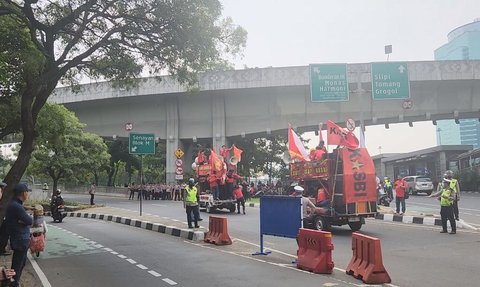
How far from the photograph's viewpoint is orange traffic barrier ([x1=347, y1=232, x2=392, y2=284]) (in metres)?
7.60

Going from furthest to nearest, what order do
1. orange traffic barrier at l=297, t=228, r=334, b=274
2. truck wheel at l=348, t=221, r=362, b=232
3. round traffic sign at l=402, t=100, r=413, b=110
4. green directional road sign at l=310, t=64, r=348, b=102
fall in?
round traffic sign at l=402, t=100, r=413, b=110 → green directional road sign at l=310, t=64, r=348, b=102 → truck wheel at l=348, t=221, r=362, b=232 → orange traffic barrier at l=297, t=228, r=334, b=274

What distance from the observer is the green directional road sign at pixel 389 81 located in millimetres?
20047

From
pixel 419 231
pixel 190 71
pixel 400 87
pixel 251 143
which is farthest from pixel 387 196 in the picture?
pixel 251 143

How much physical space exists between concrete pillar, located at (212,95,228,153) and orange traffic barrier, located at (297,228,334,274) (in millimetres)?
22383

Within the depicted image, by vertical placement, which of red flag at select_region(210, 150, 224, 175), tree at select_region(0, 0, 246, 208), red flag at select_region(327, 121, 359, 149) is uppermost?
tree at select_region(0, 0, 246, 208)

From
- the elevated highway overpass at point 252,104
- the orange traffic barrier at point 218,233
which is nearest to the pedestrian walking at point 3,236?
the orange traffic barrier at point 218,233

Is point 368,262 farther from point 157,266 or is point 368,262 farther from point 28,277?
point 28,277

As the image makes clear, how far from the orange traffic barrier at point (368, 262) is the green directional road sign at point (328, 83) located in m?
12.4

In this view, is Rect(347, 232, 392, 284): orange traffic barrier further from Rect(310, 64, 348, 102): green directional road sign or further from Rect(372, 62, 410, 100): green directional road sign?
Rect(372, 62, 410, 100): green directional road sign

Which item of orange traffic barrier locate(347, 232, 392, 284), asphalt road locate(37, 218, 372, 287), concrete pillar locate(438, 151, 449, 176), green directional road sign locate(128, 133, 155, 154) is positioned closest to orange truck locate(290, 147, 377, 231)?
asphalt road locate(37, 218, 372, 287)

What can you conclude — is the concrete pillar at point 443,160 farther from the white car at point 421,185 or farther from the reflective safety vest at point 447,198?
the reflective safety vest at point 447,198

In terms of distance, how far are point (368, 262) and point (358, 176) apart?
625 cm

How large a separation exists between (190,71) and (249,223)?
267 inches

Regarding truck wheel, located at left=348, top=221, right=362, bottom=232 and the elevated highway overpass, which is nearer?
truck wheel, located at left=348, top=221, right=362, bottom=232
